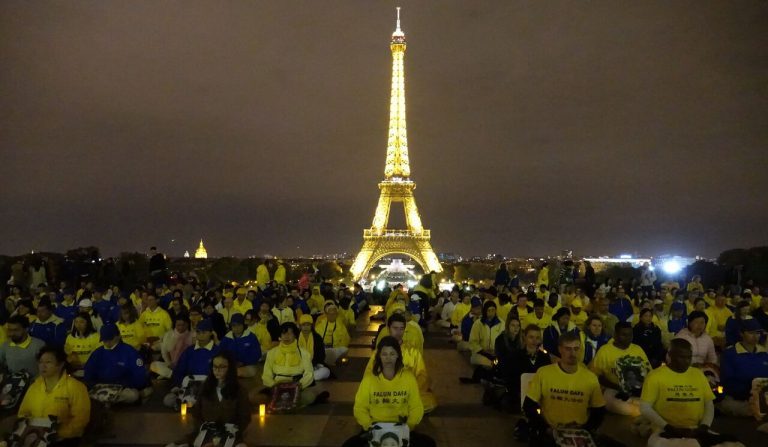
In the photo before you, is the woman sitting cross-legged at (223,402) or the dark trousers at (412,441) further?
the woman sitting cross-legged at (223,402)

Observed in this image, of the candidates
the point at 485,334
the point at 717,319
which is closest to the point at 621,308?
the point at 717,319

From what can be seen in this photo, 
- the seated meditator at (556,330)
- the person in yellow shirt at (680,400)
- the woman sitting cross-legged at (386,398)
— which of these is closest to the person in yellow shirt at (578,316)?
the seated meditator at (556,330)

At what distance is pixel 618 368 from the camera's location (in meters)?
7.48

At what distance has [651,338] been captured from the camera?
9188 mm

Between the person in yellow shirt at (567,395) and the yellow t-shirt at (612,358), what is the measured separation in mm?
2301

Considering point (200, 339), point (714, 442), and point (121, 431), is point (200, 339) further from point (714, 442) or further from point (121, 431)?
point (714, 442)

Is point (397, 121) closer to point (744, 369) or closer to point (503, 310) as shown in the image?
point (503, 310)

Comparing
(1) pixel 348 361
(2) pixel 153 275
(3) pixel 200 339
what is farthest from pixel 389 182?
(3) pixel 200 339

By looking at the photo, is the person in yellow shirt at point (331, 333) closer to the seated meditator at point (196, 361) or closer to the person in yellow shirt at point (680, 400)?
the seated meditator at point (196, 361)

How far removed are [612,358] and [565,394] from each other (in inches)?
97.3

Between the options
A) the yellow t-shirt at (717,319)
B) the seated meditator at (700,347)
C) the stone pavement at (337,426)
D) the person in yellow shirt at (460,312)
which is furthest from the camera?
the person in yellow shirt at (460,312)

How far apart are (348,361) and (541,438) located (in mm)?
6268

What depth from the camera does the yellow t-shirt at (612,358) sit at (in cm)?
742

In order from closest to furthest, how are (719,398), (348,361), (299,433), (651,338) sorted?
(299,433) < (719,398) < (651,338) < (348,361)
